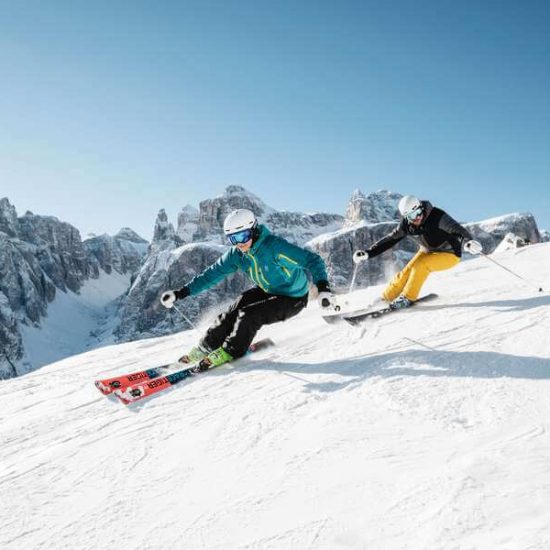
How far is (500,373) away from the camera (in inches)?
177

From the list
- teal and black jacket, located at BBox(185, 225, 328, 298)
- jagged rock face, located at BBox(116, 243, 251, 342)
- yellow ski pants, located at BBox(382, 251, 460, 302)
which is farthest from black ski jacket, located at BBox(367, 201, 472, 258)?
jagged rock face, located at BBox(116, 243, 251, 342)

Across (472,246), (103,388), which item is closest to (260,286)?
(103,388)

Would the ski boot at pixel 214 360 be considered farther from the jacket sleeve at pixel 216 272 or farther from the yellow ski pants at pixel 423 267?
the yellow ski pants at pixel 423 267

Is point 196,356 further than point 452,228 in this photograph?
No

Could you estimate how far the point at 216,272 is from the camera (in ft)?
24.1

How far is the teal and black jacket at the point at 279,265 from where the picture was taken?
652 cm

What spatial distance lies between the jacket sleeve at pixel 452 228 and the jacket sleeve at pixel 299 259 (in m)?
3.23

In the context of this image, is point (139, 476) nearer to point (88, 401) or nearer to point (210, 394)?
point (210, 394)

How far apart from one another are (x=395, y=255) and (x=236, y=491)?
6155 inches

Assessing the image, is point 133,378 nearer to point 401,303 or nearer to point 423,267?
point 401,303

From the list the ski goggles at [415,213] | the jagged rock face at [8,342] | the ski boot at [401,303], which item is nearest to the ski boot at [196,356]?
the ski boot at [401,303]

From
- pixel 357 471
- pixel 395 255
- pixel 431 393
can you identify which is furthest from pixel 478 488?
pixel 395 255

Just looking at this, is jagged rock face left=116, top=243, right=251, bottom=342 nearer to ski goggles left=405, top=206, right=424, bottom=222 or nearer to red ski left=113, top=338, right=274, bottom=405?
ski goggles left=405, top=206, right=424, bottom=222

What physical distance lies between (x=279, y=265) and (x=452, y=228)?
149 inches
